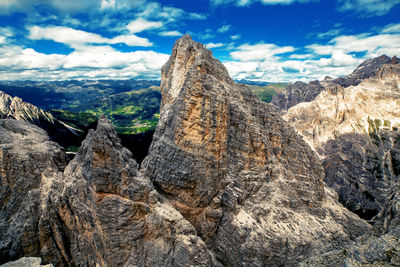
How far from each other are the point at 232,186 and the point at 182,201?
7.36m

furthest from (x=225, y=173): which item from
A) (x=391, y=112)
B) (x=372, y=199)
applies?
(x=391, y=112)

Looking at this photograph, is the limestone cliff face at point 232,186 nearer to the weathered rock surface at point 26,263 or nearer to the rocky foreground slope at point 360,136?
the weathered rock surface at point 26,263

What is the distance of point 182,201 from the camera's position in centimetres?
2844

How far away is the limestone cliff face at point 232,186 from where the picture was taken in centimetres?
2655

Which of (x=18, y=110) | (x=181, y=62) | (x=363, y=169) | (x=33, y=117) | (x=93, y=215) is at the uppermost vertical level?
(x=181, y=62)

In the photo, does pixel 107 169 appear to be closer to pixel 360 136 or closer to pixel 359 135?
pixel 360 136

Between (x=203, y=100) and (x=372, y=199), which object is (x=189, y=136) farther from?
(x=372, y=199)

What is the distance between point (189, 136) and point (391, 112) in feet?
552

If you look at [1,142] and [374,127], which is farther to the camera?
[374,127]

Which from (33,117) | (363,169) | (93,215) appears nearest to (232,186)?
(93,215)

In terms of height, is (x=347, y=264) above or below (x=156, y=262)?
above

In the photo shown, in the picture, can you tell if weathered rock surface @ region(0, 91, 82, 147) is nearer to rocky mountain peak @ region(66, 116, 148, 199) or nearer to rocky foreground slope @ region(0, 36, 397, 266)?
rocky foreground slope @ region(0, 36, 397, 266)

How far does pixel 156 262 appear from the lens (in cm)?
2316

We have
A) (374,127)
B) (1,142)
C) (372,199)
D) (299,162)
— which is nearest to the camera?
(1,142)
